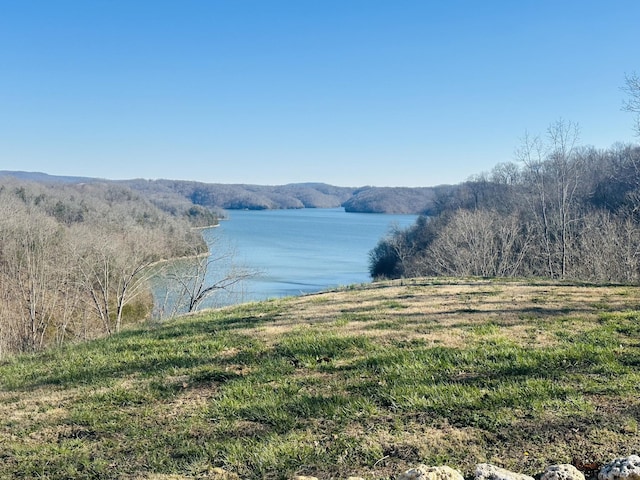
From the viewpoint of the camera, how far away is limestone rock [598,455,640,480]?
286 centimetres

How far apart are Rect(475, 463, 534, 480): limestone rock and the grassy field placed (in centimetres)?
28

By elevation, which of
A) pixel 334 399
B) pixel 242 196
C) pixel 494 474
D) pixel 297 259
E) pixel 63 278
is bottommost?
pixel 297 259

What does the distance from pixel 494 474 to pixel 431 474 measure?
42cm

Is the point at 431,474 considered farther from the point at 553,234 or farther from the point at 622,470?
the point at 553,234

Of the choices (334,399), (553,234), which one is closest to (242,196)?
(553,234)

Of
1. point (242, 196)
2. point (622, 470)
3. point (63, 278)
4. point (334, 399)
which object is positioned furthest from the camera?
point (242, 196)

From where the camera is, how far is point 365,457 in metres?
3.54

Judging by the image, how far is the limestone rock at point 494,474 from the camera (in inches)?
116

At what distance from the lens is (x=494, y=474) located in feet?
9.79

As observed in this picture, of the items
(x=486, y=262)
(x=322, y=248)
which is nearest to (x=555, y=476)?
(x=486, y=262)

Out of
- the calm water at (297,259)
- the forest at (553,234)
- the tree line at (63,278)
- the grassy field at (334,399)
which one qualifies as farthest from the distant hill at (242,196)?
the grassy field at (334,399)

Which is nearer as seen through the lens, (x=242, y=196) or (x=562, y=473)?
(x=562, y=473)

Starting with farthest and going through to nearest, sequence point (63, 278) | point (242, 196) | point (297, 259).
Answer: point (242, 196) < point (297, 259) < point (63, 278)

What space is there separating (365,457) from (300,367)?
2196mm
